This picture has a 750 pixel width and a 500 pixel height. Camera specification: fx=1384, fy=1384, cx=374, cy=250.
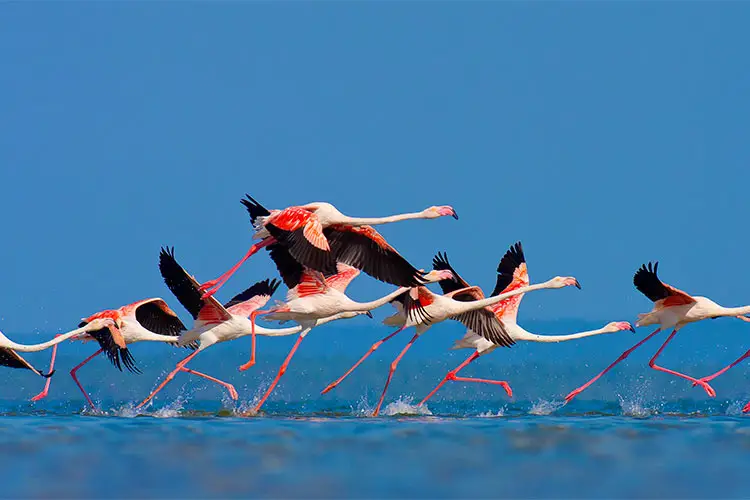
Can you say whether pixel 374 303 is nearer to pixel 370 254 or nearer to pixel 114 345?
pixel 370 254

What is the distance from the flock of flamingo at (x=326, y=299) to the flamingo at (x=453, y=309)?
15 mm

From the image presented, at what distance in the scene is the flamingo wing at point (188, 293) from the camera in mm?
20703

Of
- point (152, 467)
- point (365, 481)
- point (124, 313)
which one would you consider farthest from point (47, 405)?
point (365, 481)

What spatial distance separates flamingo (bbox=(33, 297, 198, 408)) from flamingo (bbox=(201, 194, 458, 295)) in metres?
2.08

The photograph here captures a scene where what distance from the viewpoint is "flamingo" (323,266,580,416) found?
21094 millimetres

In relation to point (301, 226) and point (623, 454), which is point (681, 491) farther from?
point (301, 226)

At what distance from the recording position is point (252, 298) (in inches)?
945

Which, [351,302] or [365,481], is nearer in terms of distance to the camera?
[365,481]

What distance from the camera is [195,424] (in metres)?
19.8

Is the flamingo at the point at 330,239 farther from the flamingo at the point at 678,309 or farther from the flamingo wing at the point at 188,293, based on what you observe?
the flamingo at the point at 678,309

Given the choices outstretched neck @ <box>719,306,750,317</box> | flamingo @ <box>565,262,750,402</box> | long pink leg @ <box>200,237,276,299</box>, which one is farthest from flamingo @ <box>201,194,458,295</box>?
outstretched neck @ <box>719,306,750,317</box>

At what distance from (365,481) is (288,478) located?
83cm

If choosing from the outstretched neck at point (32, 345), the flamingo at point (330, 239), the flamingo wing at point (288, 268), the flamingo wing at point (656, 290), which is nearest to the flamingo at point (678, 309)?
the flamingo wing at point (656, 290)

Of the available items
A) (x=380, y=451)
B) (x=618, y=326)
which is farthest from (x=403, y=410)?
(x=380, y=451)
